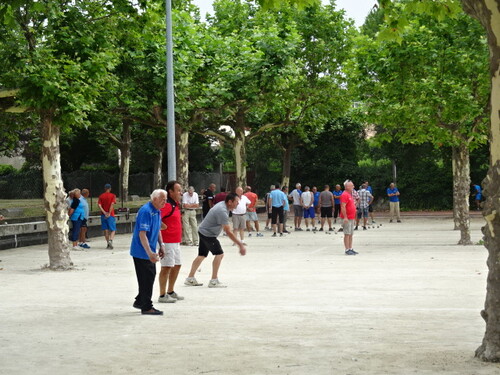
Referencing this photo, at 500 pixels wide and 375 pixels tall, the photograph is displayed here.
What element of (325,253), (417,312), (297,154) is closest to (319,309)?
(417,312)

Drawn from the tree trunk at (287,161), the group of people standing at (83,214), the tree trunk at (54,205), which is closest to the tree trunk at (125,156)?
the tree trunk at (287,161)

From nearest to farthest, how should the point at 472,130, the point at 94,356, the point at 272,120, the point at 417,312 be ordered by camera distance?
1. the point at 94,356
2. the point at 417,312
3. the point at 472,130
4. the point at 272,120

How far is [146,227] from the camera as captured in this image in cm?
1127

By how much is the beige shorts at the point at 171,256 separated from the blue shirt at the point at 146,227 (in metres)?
1.12

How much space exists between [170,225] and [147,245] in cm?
173

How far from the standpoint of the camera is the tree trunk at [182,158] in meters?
27.9

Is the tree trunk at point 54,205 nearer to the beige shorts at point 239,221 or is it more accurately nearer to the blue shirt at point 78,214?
the blue shirt at point 78,214

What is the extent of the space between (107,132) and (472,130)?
983 inches

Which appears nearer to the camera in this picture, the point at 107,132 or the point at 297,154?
the point at 107,132

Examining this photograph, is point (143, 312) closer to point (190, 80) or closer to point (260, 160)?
point (190, 80)

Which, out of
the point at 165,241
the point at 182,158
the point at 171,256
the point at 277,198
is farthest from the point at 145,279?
the point at 277,198

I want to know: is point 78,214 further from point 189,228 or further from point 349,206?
point 349,206

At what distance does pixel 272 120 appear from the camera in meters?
45.0

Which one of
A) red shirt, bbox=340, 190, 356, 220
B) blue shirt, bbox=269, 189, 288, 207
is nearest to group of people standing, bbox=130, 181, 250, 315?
red shirt, bbox=340, 190, 356, 220
